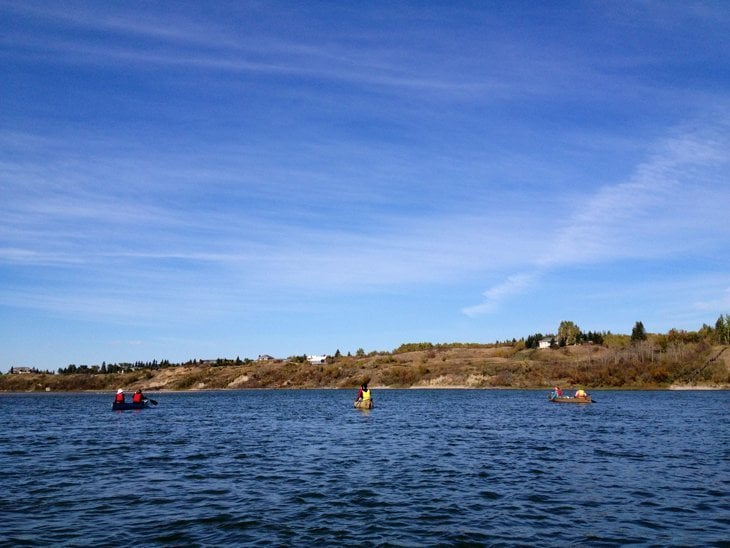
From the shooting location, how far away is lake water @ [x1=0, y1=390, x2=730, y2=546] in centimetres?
2036

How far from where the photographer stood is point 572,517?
2220cm

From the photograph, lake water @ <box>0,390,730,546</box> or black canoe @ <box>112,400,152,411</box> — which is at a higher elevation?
lake water @ <box>0,390,730,546</box>

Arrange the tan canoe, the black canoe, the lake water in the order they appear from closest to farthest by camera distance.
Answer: the lake water < the black canoe < the tan canoe

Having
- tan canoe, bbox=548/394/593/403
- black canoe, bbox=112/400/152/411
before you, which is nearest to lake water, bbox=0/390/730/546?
tan canoe, bbox=548/394/593/403

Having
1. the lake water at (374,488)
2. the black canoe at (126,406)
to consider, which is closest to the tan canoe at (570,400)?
the lake water at (374,488)

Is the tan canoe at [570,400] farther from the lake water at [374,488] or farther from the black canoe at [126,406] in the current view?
the black canoe at [126,406]

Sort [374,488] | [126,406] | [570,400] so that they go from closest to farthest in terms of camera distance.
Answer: [374,488] → [126,406] → [570,400]

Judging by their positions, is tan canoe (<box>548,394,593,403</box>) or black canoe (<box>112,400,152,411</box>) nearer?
black canoe (<box>112,400,152,411</box>)

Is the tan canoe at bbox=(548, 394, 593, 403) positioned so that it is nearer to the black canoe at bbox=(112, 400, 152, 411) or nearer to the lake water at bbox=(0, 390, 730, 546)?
the lake water at bbox=(0, 390, 730, 546)

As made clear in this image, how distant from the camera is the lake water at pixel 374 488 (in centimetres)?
2036

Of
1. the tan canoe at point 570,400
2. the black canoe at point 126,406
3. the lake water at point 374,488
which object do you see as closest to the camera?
the lake water at point 374,488

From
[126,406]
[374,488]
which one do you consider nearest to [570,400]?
[126,406]

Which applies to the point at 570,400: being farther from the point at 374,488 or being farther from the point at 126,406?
the point at 374,488

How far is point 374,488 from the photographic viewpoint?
28.4m
